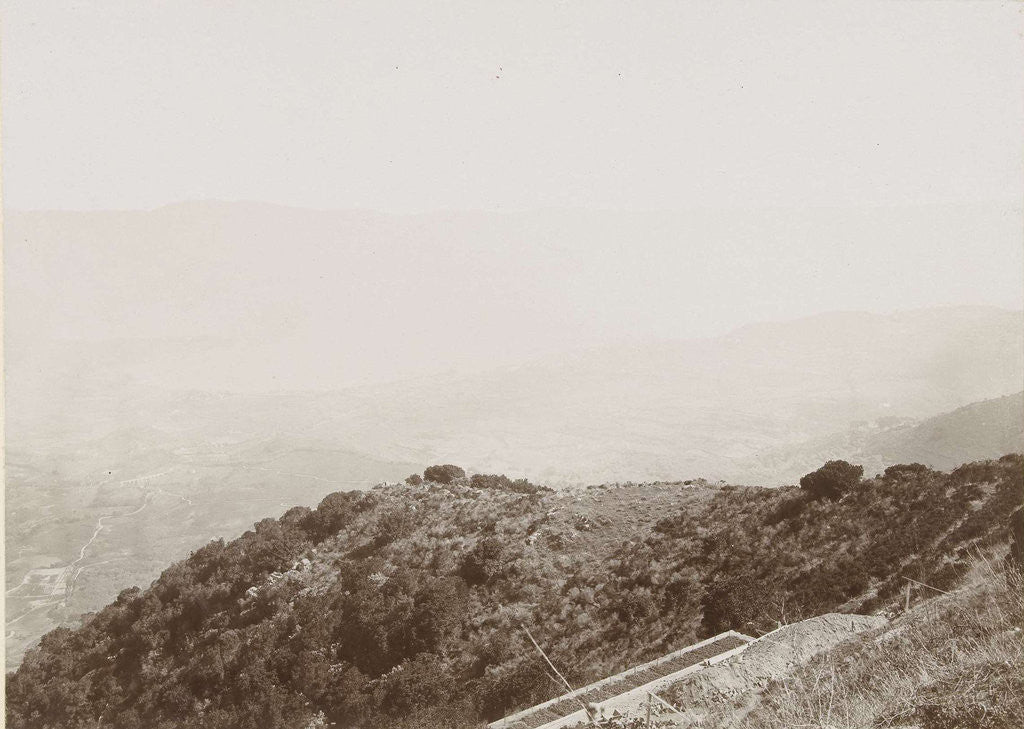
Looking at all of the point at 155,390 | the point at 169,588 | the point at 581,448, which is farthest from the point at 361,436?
the point at 169,588

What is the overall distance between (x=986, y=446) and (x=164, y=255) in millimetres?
165997

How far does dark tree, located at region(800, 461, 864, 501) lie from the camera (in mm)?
17094

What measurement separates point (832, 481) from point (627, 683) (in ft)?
33.1

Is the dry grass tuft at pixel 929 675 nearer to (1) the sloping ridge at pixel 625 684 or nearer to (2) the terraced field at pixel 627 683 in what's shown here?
(1) the sloping ridge at pixel 625 684

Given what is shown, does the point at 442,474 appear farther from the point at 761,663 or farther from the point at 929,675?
the point at 929,675

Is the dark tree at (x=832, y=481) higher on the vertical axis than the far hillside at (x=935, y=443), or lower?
higher

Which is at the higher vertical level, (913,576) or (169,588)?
(913,576)

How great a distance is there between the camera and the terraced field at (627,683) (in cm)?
1005

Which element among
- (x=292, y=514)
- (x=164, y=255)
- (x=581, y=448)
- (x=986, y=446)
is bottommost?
(x=581, y=448)

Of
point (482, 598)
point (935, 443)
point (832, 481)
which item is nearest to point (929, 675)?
point (482, 598)

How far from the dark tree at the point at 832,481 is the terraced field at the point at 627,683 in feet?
23.4

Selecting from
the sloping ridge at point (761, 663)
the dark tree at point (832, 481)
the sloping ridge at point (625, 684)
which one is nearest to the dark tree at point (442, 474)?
the dark tree at point (832, 481)

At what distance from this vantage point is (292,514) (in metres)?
23.2

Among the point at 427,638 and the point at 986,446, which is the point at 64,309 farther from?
the point at 986,446
